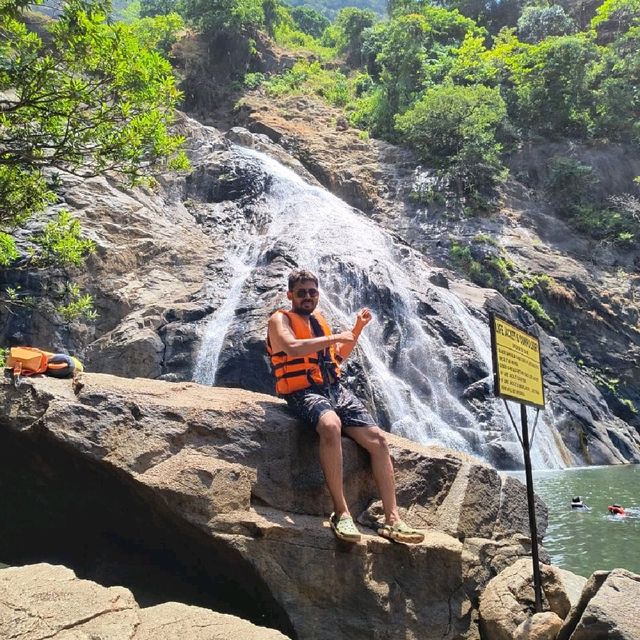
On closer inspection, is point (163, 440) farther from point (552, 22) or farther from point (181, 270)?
point (552, 22)

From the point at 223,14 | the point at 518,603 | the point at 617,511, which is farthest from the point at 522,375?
the point at 223,14

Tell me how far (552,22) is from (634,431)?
32.3 m

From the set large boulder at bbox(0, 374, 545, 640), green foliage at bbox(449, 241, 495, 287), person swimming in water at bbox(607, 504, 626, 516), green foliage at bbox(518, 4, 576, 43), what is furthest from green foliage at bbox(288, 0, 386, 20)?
large boulder at bbox(0, 374, 545, 640)

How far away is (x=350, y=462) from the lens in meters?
5.32

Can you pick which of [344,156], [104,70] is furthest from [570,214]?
[104,70]

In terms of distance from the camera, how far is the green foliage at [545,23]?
42.2m

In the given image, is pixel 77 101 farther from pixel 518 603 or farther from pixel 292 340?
pixel 518 603

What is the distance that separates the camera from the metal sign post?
473cm

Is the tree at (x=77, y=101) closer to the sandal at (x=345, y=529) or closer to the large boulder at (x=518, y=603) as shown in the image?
the sandal at (x=345, y=529)

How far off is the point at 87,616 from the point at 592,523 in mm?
8390

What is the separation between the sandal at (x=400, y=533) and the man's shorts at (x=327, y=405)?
0.84 m

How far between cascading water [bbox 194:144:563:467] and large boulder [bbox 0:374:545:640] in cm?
1006

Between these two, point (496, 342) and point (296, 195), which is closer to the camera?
point (496, 342)

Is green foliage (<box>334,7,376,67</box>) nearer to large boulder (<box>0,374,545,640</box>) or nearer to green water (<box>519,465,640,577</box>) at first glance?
green water (<box>519,465,640,577</box>)
